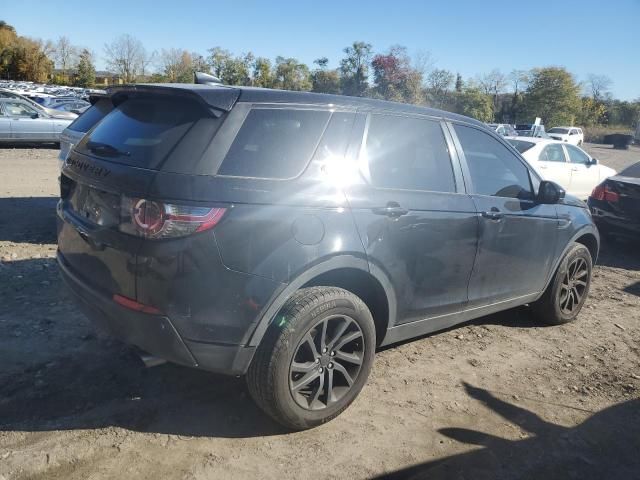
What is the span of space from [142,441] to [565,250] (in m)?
3.81

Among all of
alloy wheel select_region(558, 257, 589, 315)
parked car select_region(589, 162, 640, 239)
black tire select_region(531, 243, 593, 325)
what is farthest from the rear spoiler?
parked car select_region(589, 162, 640, 239)

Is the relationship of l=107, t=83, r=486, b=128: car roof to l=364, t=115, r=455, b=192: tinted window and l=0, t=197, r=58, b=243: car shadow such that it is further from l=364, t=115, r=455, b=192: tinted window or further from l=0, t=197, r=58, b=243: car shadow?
l=0, t=197, r=58, b=243: car shadow

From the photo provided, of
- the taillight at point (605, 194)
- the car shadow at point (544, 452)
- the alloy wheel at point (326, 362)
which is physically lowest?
the car shadow at point (544, 452)

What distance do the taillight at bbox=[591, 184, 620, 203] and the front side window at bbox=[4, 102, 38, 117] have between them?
605 inches

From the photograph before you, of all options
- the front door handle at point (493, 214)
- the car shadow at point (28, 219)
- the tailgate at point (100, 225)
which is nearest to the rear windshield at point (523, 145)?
the front door handle at point (493, 214)

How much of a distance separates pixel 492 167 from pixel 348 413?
2192mm

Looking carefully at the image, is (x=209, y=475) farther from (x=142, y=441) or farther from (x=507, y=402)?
(x=507, y=402)

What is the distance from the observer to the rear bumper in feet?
8.43

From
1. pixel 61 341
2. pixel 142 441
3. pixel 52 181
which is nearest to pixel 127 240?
pixel 142 441

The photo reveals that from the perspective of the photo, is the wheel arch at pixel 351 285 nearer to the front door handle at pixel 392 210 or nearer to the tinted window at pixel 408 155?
the front door handle at pixel 392 210

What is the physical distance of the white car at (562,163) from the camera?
1031 centimetres

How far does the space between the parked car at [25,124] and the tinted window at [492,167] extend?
48.7 ft

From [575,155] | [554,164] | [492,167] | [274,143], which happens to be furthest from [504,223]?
[575,155]

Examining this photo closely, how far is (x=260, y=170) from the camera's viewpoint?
107 inches
